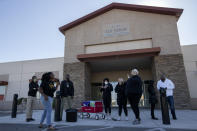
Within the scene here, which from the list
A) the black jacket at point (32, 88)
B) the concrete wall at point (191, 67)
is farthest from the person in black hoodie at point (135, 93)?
the concrete wall at point (191, 67)

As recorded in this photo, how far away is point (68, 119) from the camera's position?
17.5 feet

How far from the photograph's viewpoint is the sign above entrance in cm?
1153

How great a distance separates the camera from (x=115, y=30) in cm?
1177

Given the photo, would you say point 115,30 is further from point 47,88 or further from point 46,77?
point 47,88

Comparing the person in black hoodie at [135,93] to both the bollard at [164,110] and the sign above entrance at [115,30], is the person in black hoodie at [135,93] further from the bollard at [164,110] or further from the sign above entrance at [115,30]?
the sign above entrance at [115,30]

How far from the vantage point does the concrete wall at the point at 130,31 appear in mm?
10530

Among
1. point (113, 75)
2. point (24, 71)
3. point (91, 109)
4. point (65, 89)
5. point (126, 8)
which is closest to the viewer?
point (65, 89)

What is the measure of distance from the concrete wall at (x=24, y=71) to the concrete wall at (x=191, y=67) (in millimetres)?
12165

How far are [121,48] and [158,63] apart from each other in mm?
3067

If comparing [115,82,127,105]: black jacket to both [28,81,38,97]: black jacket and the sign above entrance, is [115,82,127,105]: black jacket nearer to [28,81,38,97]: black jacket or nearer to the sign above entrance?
[28,81,38,97]: black jacket

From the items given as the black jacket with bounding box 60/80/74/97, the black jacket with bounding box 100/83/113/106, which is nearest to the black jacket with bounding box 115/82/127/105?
the black jacket with bounding box 100/83/113/106

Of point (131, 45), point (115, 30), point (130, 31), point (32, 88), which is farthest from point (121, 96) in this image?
point (115, 30)

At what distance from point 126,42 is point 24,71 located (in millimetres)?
12365

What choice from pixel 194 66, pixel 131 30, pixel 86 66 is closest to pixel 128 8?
pixel 131 30
